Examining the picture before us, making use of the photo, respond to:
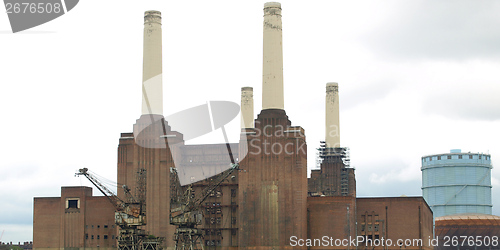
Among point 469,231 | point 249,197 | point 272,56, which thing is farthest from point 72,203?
point 469,231

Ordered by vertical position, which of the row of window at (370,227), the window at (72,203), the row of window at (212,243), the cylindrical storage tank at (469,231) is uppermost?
the window at (72,203)

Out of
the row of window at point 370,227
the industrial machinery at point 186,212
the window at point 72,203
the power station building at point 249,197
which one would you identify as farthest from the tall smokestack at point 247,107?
the window at point 72,203

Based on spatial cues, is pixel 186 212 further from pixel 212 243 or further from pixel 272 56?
pixel 272 56

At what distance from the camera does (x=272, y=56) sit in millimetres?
87188

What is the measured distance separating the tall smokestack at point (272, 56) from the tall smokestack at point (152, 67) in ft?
47.6

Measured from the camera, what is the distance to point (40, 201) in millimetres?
98875

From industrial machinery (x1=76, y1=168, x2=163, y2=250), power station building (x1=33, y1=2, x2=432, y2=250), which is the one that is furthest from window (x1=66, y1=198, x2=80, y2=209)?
industrial machinery (x1=76, y1=168, x2=163, y2=250)

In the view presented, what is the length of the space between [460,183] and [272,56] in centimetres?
10379

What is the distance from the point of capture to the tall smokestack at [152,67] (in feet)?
297

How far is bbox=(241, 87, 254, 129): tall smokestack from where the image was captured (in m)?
114

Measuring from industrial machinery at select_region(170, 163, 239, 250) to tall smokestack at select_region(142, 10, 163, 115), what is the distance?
989cm

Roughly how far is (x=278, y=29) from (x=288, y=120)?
11692 mm

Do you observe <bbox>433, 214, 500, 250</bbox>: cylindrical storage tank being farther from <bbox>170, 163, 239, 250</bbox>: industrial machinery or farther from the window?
the window

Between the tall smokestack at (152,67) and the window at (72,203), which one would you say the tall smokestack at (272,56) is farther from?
the window at (72,203)
